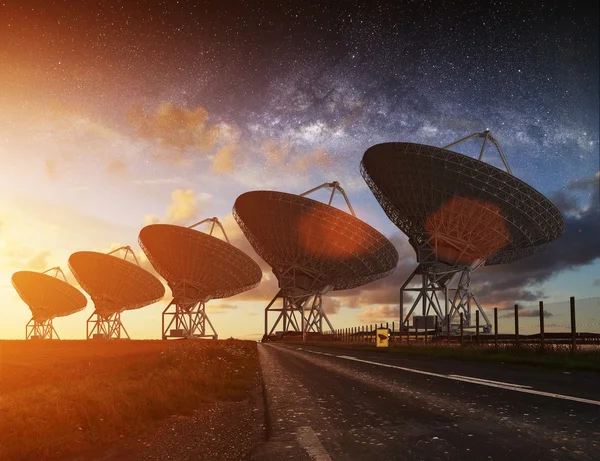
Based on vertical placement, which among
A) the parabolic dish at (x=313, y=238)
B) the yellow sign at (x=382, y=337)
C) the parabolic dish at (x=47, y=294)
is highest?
the parabolic dish at (x=313, y=238)

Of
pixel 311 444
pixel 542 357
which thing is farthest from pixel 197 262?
pixel 311 444

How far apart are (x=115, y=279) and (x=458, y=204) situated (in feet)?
219

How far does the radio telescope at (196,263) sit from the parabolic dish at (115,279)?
7147 millimetres

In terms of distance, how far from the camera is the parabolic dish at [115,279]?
95938mm

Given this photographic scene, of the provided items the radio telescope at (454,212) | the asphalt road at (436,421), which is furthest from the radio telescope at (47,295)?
the asphalt road at (436,421)

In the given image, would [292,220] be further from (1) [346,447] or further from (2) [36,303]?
(2) [36,303]

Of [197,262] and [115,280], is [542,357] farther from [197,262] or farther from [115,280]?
[115,280]

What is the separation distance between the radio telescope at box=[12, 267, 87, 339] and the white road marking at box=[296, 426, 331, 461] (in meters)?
128

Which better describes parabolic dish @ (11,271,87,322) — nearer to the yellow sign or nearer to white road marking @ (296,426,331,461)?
the yellow sign

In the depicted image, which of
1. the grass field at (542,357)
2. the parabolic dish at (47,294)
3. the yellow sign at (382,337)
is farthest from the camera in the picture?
the parabolic dish at (47,294)

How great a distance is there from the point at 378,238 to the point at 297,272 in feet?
64.5

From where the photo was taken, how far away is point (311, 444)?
555cm

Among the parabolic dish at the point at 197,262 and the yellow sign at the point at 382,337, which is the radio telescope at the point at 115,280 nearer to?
the parabolic dish at the point at 197,262

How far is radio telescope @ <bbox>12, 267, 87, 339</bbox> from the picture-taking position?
4847 inches
